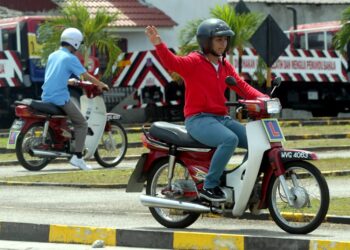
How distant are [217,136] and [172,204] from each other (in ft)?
2.31

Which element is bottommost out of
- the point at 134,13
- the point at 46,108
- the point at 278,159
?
the point at 134,13

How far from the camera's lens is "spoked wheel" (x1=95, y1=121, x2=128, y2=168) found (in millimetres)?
17781

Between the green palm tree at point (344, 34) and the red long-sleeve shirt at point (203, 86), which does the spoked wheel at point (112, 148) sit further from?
the green palm tree at point (344, 34)

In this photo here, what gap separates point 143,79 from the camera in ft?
99.6

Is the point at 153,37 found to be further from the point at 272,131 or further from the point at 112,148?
the point at 112,148

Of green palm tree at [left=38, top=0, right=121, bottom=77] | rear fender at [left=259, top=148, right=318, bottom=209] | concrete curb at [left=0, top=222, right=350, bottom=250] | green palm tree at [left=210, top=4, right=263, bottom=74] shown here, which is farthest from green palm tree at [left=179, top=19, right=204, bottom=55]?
rear fender at [left=259, top=148, right=318, bottom=209]

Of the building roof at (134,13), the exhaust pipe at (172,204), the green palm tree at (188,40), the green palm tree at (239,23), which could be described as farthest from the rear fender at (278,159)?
the building roof at (134,13)

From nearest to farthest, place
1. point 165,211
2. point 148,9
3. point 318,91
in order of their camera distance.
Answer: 1. point 165,211
2. point 318,91
3. point 148,9

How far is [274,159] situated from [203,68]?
1.03m

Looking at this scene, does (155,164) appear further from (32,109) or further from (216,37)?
(32,109)

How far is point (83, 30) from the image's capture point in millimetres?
28344

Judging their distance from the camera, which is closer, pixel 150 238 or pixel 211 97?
pixel 150 238

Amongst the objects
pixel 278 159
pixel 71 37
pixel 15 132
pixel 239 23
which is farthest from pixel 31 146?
pixel 239 23

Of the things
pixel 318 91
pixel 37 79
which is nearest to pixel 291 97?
pixel 318 91
